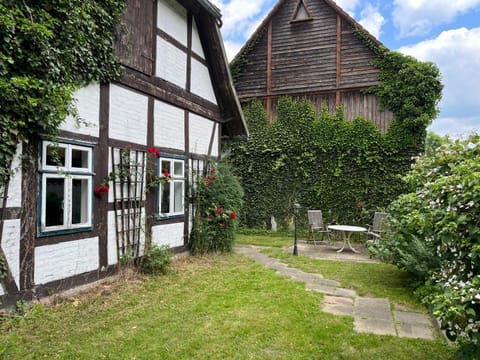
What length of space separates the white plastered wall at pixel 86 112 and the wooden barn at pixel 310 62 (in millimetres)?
7528

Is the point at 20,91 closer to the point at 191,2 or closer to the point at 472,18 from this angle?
the point at 191,2

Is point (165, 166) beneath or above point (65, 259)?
above

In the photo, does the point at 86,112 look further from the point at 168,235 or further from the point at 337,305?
the point at 337,305

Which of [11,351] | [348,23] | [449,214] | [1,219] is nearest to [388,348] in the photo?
[449,214]

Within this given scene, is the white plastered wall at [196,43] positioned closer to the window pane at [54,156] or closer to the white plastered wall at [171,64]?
the white plastered wall at [171,64]

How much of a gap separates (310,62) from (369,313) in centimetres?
898

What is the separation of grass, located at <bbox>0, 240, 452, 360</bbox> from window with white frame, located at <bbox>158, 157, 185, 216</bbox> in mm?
1846

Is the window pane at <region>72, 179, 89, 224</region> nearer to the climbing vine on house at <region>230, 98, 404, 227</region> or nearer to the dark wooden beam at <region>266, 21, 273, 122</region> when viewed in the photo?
the climbing vine on house at <region>230, 98, 404, 227</region>

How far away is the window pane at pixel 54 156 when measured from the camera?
4000mm

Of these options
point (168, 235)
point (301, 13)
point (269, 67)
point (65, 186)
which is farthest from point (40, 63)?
point (301, 13)

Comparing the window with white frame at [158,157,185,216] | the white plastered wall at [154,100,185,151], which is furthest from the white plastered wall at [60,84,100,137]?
the window with white frame at [158,157,185,216]

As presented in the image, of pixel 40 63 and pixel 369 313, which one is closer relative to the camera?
pixel 40 63

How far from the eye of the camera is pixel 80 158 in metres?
4.59

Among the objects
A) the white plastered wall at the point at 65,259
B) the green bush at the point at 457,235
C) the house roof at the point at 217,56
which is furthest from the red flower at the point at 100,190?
the house roof at the point at 217,56
